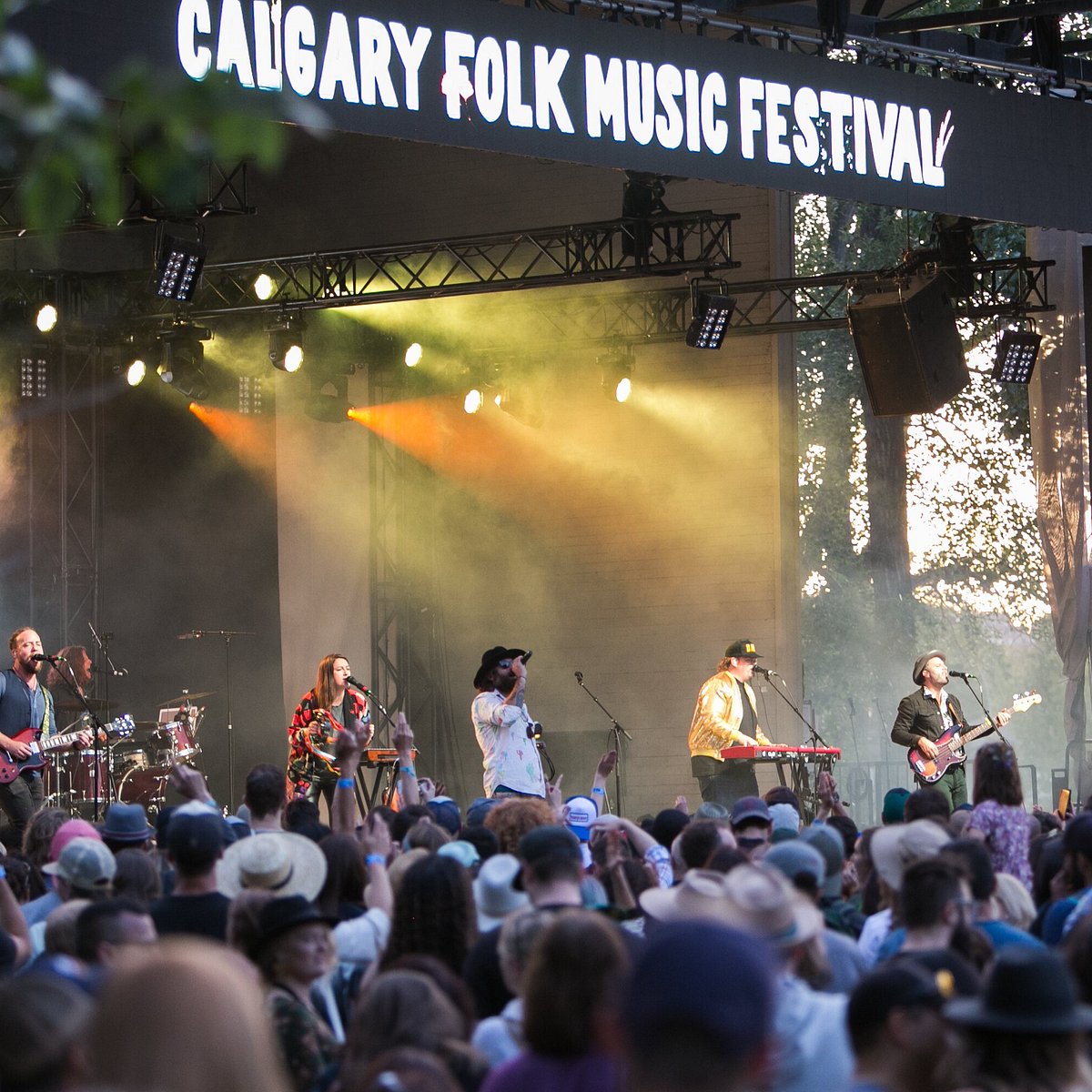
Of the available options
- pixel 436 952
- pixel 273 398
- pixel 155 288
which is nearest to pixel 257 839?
pixel 436 952

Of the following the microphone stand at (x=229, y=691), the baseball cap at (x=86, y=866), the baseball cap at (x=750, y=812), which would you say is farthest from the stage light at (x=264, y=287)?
the baseball cap at (x=86, y=866)

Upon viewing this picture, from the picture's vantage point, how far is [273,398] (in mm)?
18406

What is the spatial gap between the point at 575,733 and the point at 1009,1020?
15439 mm

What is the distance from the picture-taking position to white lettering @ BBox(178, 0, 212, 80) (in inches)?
314

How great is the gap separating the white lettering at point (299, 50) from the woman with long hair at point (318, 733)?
4452mm

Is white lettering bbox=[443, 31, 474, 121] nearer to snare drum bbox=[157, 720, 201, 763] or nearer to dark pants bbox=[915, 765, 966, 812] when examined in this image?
dark pants bbox=[915, 765, 966, 812]

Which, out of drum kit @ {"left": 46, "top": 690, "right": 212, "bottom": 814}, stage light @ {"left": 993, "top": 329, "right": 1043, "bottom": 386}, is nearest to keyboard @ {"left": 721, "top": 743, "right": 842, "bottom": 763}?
stage light @ {"left": 993, "top": 329, "right": 1043, "bottom": 386}

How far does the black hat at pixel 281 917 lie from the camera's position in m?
4.09

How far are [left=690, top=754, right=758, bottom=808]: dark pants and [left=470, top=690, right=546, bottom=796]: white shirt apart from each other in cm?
246

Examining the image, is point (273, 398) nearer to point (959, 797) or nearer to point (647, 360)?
point (647, 360)

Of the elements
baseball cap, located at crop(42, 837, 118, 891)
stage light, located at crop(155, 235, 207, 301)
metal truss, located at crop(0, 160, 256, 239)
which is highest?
metal truss, located at crop(0, 160, 256, 239)

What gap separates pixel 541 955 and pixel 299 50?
603 cm

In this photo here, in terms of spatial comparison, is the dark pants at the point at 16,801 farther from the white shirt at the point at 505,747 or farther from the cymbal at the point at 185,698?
the cymbal at the point at 185,698

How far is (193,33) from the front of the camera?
800 cm
